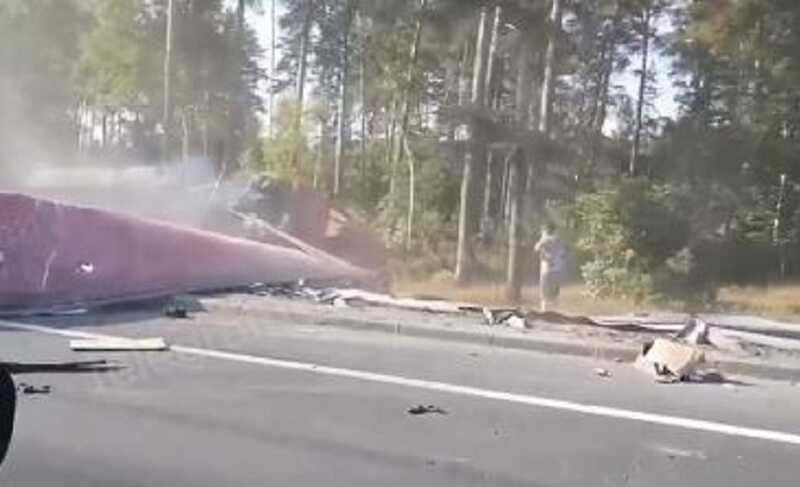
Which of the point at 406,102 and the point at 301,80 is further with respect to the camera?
the point at 301,80

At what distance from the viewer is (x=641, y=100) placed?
1737 inches

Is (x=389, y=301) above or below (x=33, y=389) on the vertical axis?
above

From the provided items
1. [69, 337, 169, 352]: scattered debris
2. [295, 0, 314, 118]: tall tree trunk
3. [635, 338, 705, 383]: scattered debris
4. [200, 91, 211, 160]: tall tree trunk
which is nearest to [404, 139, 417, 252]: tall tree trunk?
[200, 91, 211, 160]: tall tree trunk

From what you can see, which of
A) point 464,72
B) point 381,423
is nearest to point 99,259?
point 381,423

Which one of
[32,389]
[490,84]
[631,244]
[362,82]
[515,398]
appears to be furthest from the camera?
[362,82]

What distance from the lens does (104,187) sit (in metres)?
23.0

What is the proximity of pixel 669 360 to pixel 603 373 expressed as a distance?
1.66ft

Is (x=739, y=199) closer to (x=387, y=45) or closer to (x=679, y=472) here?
(x=387, y=45)

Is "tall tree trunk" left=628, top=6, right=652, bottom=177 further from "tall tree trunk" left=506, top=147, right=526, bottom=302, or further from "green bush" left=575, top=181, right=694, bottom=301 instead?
"tall tree trunk" left=506, top=147, right=526, bottom=302

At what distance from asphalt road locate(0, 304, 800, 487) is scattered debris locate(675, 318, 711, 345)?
2.88 ft

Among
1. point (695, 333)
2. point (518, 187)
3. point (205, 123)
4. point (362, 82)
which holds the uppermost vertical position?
point (362, 82)

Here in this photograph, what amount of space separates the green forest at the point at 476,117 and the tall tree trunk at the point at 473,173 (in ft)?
0.27

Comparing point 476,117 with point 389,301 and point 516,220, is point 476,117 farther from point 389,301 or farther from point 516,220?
point 389,301

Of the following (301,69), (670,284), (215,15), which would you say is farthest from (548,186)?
(301,69)
